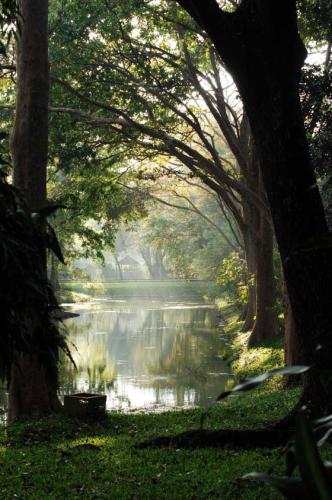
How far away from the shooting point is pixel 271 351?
18156mm

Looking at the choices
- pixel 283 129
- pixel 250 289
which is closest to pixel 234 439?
pixel 283 129

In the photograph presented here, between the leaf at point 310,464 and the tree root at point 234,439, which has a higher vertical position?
the leaf at point 310,464

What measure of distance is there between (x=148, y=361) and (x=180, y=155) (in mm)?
7352

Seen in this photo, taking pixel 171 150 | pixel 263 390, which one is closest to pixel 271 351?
pixel 263 390

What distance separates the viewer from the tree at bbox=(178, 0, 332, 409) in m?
6.14

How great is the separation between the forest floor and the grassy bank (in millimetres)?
42729

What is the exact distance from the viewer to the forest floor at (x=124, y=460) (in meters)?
5.76

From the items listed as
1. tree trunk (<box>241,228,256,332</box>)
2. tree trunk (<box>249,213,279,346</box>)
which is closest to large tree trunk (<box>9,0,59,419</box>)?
tree trunk (<box>249,213,279,346</box>)

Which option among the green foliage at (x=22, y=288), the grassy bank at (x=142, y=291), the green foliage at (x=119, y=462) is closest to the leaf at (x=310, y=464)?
the green foliage at (x=22, y=288)

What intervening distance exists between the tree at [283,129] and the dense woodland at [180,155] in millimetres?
13

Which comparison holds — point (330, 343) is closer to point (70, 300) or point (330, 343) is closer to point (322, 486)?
point (322, 486)

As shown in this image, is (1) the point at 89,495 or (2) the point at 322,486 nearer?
(2) the point at 322,486

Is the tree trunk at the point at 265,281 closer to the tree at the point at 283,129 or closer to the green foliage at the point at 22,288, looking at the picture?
the tree at the point at 283,129

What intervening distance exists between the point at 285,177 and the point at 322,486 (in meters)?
4.93
